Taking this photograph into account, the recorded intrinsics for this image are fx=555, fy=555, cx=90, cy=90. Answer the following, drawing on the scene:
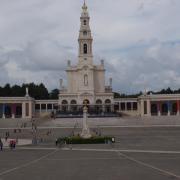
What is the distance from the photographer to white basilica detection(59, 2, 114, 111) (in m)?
128

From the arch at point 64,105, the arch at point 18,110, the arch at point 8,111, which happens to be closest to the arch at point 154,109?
the arch at point 64,105

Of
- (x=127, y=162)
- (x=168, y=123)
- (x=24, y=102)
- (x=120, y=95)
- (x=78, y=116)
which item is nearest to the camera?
(x=127, y=162)

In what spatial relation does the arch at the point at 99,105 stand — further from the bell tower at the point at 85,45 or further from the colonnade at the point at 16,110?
the colonnade at the point at 16,110

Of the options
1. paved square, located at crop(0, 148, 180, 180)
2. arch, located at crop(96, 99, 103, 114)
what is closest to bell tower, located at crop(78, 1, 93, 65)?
arch, located at crop(96, 99, 103, 114)

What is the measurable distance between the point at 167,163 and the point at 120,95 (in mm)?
143182

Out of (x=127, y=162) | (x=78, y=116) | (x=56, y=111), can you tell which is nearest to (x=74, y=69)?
(x=56, y=111)

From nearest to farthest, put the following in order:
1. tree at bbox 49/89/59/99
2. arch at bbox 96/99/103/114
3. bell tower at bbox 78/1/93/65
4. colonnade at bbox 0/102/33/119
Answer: colonnade at bbox 0/102/33/119, arch at bbox 96/99/103/114, bell tower at bbox 78/1/93/65, tree at bbox 49/89/59/99

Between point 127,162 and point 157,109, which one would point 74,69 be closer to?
point 157,109

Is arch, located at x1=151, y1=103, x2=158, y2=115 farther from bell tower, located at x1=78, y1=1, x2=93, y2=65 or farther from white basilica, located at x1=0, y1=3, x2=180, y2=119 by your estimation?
bell tower, located at x1=78, y1=1, x2=93, y2=65

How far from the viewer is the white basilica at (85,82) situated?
127875 millimetres

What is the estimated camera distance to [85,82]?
12912cm

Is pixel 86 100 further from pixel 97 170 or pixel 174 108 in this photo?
pixel 97 170

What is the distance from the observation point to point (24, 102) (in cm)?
12219

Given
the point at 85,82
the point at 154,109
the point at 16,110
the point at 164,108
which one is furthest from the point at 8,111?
the point at 164,108
